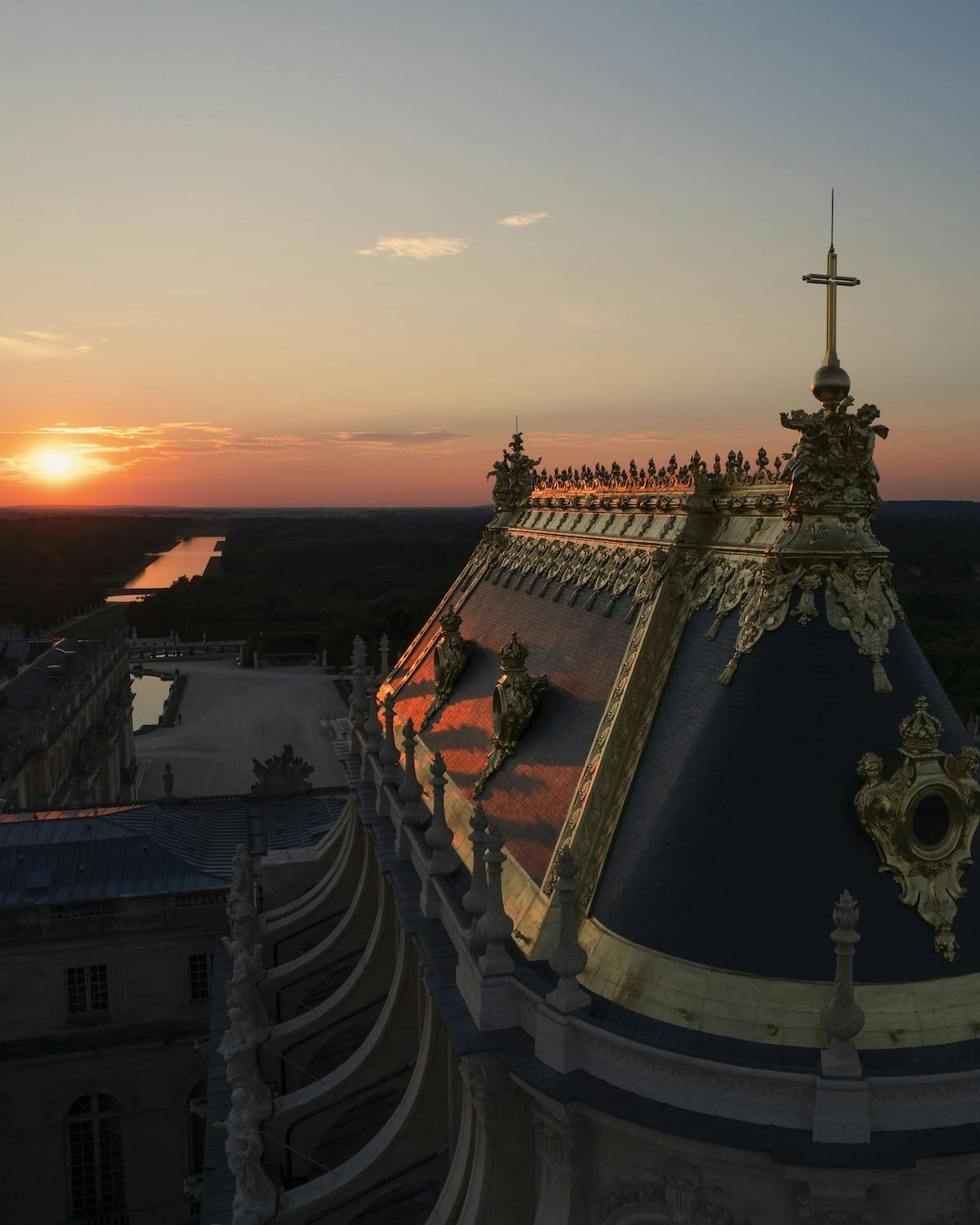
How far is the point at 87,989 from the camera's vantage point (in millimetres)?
30297

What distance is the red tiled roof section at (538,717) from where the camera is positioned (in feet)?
53.2

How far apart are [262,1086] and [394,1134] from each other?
379cm

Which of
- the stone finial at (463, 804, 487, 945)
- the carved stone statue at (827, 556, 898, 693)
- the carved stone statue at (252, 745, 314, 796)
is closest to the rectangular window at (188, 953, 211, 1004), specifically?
the carved stone statue at (252, 745, 314, 796)

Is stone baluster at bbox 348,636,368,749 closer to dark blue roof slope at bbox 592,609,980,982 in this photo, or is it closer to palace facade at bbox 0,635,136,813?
palace facade at bbox 0,635,136,813

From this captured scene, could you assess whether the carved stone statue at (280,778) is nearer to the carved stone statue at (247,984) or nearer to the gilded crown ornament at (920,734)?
the carved stone statue at (247,984)

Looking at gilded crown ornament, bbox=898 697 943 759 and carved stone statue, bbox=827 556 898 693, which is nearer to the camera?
gilded crown ornament, bbox=898 697 943 759

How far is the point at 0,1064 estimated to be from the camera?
94.1 feet

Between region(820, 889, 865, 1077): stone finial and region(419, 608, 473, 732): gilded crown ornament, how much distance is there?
15.0 meters

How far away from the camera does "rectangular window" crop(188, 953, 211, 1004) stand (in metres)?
31.1

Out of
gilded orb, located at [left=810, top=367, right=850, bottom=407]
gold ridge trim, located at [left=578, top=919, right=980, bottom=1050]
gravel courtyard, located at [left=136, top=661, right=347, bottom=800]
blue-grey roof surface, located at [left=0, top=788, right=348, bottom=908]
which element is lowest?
gravel courtyard, located at [left=136, top=661, right=347, bottom=800]

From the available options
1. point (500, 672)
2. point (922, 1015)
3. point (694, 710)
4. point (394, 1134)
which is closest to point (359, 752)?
point (500, 672)

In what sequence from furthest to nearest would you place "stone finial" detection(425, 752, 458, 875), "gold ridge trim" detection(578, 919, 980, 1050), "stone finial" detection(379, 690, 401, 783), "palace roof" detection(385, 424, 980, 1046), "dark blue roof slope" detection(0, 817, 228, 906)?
"dark blue roof slope" detection(0, 817, 228, 906) → "stone finial" detection(379, 690, 401, 783) → "stone finial" detection(425, 752, 458, 875) → "palace roof" detection(385, 424, 980, 1046) → "gold ridge trim" detection(578, 919, 980, 1050)

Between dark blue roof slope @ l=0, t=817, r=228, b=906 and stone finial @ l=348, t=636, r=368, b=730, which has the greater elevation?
stone finial @ l=348, t=636, r=368, b=730

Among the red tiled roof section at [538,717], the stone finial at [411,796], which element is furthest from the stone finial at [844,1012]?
the stone finial at [411,796]
